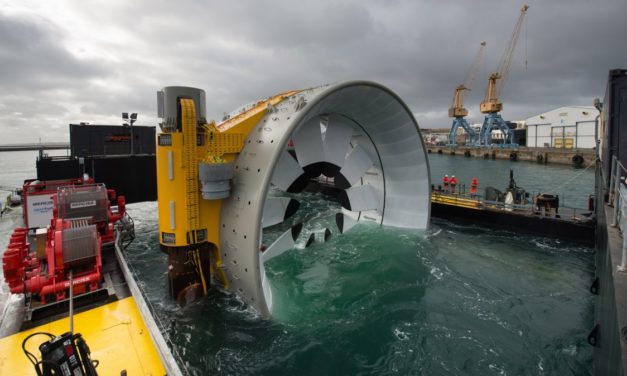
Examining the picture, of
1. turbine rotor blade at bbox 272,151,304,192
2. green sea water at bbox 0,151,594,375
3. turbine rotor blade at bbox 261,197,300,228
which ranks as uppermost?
turbine rotor blade at bbox 272,151,304,192

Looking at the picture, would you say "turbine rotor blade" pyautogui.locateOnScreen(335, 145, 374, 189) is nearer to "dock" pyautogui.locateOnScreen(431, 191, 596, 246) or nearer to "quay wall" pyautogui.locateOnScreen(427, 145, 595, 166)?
A: "dock" pyautogui.locateOnScreen(431, 191, 596, 246)

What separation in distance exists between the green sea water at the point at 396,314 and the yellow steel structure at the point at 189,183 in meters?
1.62

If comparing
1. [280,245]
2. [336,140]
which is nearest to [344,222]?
[336,140]

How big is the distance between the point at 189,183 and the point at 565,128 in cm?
7750

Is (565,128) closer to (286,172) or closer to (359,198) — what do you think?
(359,198)

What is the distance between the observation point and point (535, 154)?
57.7 meters

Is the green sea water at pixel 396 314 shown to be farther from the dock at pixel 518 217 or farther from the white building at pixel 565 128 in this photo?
the white building at pixel 565 128

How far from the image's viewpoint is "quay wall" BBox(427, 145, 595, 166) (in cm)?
4972

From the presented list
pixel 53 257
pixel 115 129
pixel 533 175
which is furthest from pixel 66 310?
pixel 533 175

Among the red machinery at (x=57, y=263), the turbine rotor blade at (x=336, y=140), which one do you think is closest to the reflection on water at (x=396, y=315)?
the red machinery at (x=57, y=263)

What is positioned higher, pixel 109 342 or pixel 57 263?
pixel 57 263

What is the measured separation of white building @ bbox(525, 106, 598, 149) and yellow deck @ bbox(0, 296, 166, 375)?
3001 inches

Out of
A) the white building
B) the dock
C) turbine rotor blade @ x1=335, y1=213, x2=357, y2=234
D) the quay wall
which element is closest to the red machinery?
turbine rotor blade @ x1=335, y1=213, x2=357, y2=234

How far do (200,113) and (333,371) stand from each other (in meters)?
7.08
